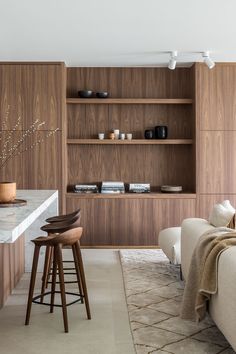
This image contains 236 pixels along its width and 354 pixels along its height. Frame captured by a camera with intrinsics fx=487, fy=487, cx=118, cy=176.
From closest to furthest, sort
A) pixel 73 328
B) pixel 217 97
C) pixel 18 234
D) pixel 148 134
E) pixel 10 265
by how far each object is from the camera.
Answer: pixel 18 234 < pixel 73 328 < pixel 10 265 < pixel 217 97 < pixel 148 134

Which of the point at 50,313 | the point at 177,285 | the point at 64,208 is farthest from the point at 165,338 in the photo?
the point at 64,208

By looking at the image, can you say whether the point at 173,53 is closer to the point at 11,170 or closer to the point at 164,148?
the point at 164,148

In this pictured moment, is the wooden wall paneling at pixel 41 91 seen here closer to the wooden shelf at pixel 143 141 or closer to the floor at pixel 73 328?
the wooden shelf at pixel 143 141

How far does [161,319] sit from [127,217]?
9.96ft

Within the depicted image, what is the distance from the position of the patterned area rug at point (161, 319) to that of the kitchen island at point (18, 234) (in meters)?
1.04

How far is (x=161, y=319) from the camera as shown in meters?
3.63

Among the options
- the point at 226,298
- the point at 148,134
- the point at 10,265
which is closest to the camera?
the point at 226,298

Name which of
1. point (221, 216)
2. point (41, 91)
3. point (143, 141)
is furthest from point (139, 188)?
point (221, 216)

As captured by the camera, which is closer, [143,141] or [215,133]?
[215,133]

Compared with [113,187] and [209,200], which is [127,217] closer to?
[113,187]

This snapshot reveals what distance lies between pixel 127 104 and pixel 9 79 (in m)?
1.71

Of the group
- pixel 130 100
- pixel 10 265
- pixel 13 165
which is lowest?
pixel 10 265

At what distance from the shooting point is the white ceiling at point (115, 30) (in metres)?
4.27

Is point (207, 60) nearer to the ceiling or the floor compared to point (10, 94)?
nearer to the ceiling
